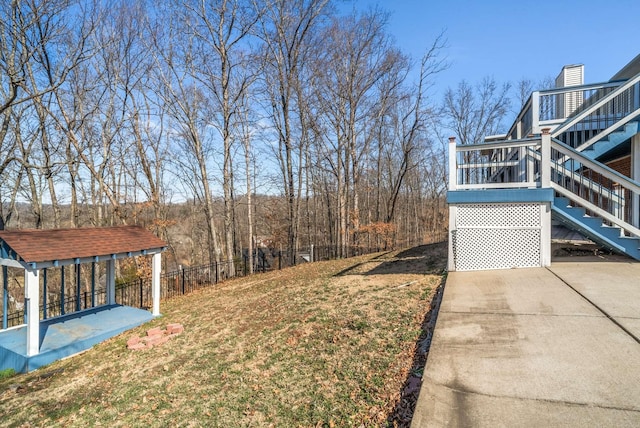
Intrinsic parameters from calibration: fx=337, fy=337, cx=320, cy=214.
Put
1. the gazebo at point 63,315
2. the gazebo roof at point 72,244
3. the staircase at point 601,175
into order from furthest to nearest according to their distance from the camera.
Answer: the staircase at point 601,175 < the gazebo roof at point 72,244 < the gazebo at point 63,315

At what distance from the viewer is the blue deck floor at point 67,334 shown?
231 inches

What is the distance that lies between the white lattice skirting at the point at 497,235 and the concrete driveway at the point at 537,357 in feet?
4.41

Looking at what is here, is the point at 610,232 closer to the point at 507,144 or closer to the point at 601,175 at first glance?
the point at 601,175

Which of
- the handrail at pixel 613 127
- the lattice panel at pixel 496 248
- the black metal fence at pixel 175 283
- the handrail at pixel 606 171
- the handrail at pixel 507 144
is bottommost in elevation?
the black metal fence at pixel 175 283

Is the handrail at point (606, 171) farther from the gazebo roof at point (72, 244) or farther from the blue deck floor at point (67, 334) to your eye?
the blue deck floor at point (67, 334)

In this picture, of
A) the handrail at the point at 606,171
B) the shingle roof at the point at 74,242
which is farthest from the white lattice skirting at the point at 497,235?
the shingle roof at the point at 74,242

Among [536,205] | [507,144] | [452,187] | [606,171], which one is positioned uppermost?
[507,144]

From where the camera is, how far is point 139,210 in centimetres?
1858

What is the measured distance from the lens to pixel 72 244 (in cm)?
698

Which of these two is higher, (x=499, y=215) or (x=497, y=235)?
(x=499, y=215)

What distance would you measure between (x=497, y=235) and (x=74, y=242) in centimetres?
870

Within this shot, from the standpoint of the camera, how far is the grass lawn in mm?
3295

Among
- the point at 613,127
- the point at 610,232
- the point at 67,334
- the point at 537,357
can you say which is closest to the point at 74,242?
the point at 67,334

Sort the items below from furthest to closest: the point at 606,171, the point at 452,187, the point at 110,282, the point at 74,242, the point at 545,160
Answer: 1. the point at 110,282
2. the point at 74,242
3. the point at 452,187
4. the point at 545,160
5. the point at 606,171
